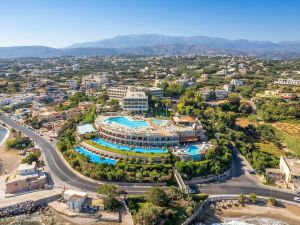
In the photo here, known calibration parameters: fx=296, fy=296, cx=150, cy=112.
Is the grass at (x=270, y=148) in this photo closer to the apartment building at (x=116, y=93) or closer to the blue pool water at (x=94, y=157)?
the blue pool water at (x=94, y=157)

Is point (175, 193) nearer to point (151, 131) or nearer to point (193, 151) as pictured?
point (193, 151)

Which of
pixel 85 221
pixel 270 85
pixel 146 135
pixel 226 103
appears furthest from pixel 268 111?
pixel 85 221

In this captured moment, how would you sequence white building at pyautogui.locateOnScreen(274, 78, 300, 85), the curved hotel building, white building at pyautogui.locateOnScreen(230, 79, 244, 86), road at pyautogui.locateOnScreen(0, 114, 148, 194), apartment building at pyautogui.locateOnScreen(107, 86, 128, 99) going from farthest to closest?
white building at pyautogui.locateOnScreen(230, 79, 244, 86), white building at pyautogui.locateOnScreen(274, 78, 300, 85), apartment building at pyautogui.locateOnScreen(107, 86, 128, 99), the curved hotel building, road at pyautogui.locateOnScreen(0, 114, 148, 194)

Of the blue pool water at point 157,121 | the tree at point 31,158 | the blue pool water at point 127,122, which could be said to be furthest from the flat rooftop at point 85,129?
the blue pool water at point 157,121

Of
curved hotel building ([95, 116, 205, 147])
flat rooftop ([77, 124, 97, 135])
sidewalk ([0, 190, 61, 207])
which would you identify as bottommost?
sidewalk ([0, 190, 61, 207])

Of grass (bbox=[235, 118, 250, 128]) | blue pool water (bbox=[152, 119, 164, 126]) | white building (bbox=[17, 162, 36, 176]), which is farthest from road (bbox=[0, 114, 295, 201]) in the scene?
grass (bbox=[235, 118, 250, 128])

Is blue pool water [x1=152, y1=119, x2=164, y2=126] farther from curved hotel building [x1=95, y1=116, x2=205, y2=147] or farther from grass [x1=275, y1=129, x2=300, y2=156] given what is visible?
grass [x1=275, y1=129, x2=300, y2=156]

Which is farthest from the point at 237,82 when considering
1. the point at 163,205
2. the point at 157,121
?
the point at 163,205
